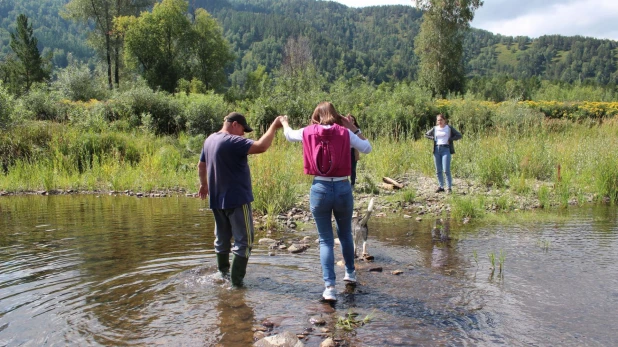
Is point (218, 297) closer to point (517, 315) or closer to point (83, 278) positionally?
point (83, 278)

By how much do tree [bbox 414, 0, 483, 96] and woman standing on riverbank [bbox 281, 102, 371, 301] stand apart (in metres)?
41.4

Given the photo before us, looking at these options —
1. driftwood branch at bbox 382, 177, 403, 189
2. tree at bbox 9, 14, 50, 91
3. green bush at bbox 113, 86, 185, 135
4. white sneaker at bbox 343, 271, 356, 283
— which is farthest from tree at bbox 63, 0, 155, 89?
white sneaker at bbox 343, 271, 356, 283

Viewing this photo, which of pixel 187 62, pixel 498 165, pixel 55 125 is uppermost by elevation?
pixel 187 62

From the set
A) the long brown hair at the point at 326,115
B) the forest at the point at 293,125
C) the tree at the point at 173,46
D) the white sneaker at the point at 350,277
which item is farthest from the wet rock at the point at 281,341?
the tree at the point at 173,46

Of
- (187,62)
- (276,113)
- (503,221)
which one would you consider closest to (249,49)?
(187,62)

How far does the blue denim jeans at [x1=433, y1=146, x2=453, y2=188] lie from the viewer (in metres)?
11.8

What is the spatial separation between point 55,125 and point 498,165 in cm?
1547

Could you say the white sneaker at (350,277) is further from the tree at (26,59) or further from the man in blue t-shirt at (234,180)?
the tree at (26,59)

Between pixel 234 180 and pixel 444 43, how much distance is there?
43.5 metres

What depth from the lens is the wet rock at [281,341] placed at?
387 cm

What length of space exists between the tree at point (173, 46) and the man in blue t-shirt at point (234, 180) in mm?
48496

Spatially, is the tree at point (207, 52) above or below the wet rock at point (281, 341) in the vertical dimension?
above

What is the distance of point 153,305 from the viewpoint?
16.2ft

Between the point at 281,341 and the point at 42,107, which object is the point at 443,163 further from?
the point at 42,107
